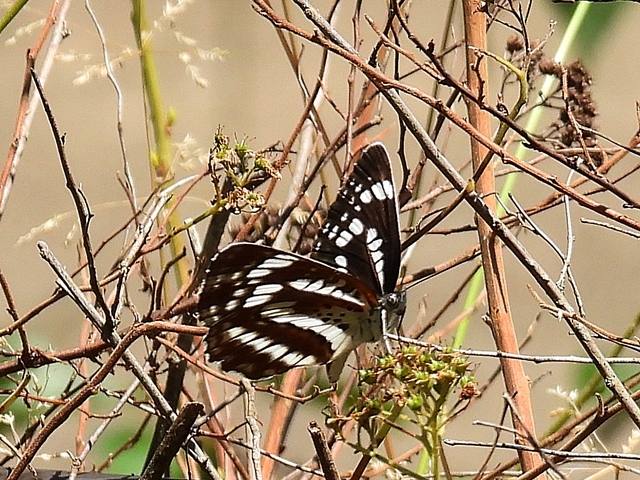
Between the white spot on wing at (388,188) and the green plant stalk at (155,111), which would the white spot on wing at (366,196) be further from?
the green plant stalk at (155,111)

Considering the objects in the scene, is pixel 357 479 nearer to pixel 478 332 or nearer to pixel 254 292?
pixel 254 292

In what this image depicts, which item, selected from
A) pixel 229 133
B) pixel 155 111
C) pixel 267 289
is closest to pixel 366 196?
pixel 267 289

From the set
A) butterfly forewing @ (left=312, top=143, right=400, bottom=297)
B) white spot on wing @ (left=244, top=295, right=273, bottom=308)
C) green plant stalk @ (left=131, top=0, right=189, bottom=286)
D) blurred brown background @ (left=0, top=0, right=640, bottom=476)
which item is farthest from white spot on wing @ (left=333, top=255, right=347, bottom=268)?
blurred brown background @ (left=0, top=0, right=640, bottom=476)

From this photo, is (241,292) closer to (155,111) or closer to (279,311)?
(279,311)

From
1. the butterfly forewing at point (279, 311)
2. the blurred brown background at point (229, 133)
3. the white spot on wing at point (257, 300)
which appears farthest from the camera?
the blurred brown background at point (229, 133)

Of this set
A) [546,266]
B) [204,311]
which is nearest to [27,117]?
[204,311]

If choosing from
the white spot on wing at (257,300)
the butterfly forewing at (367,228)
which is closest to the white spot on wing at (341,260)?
the butterfly forewing at (367,228)

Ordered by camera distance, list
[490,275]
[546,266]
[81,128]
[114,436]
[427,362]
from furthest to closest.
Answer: [81,128] < [546,266] < [114,436] < [490,275] < [427,362]
